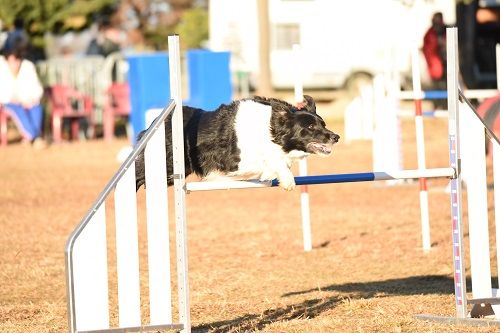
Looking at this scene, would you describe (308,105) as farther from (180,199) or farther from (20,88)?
(20,88)

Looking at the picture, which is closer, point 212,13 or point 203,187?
point 203,187

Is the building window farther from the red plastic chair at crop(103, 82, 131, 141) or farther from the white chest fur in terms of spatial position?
the white chest fur

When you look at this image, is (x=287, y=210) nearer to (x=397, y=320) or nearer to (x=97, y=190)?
(x=97, y=190)

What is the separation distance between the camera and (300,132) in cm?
639

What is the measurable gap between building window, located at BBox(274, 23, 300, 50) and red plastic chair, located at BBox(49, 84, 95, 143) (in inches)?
373

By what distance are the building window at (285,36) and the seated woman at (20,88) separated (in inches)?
435

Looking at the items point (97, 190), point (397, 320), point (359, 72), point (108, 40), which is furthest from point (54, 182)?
point (359, 72)

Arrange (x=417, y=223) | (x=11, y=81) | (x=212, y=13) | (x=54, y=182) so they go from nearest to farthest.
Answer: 1. (x=417, y=223)
2. (x=54, y=182)
3. (x=11, y=81)
4. (x=212, y=13)

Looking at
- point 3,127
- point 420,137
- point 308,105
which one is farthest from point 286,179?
point 3,127

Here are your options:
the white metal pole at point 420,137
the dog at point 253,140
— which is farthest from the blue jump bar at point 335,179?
the white metal pole at point 420,137

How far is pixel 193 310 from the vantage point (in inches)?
277

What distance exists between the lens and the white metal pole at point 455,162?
242 inches

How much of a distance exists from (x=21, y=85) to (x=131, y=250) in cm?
1569

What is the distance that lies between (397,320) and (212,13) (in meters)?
27.8
